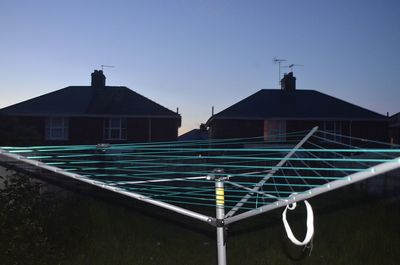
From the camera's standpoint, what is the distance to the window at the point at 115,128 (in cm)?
2272

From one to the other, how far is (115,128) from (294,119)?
923 cm

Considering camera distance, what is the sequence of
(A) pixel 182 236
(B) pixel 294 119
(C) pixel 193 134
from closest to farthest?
(A) pixel 182 236
(B) pixel 294 119
(C) pixel 193 134

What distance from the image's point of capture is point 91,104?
906 inches

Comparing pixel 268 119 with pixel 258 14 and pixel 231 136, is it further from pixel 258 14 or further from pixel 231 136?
pixel 258 14

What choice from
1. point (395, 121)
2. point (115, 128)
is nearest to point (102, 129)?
point (115, 128)

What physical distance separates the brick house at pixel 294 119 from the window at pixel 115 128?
15.5ft

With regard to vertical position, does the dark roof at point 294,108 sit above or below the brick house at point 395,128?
above

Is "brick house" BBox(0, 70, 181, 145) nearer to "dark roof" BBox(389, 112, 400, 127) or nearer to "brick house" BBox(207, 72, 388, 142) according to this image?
"brick house" BBox(207, 72, 388, 142)

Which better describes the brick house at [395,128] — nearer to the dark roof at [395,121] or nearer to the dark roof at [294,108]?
the dark roof at [395,121]

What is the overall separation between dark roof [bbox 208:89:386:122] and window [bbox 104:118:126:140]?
15.5 feet

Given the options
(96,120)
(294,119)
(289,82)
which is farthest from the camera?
(289,82)

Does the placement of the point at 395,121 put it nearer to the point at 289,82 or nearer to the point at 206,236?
the point at 289,82

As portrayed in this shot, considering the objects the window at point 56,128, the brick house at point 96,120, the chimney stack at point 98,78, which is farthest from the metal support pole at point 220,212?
the chimney stack at point 98,78

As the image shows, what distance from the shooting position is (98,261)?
532 centimetres
